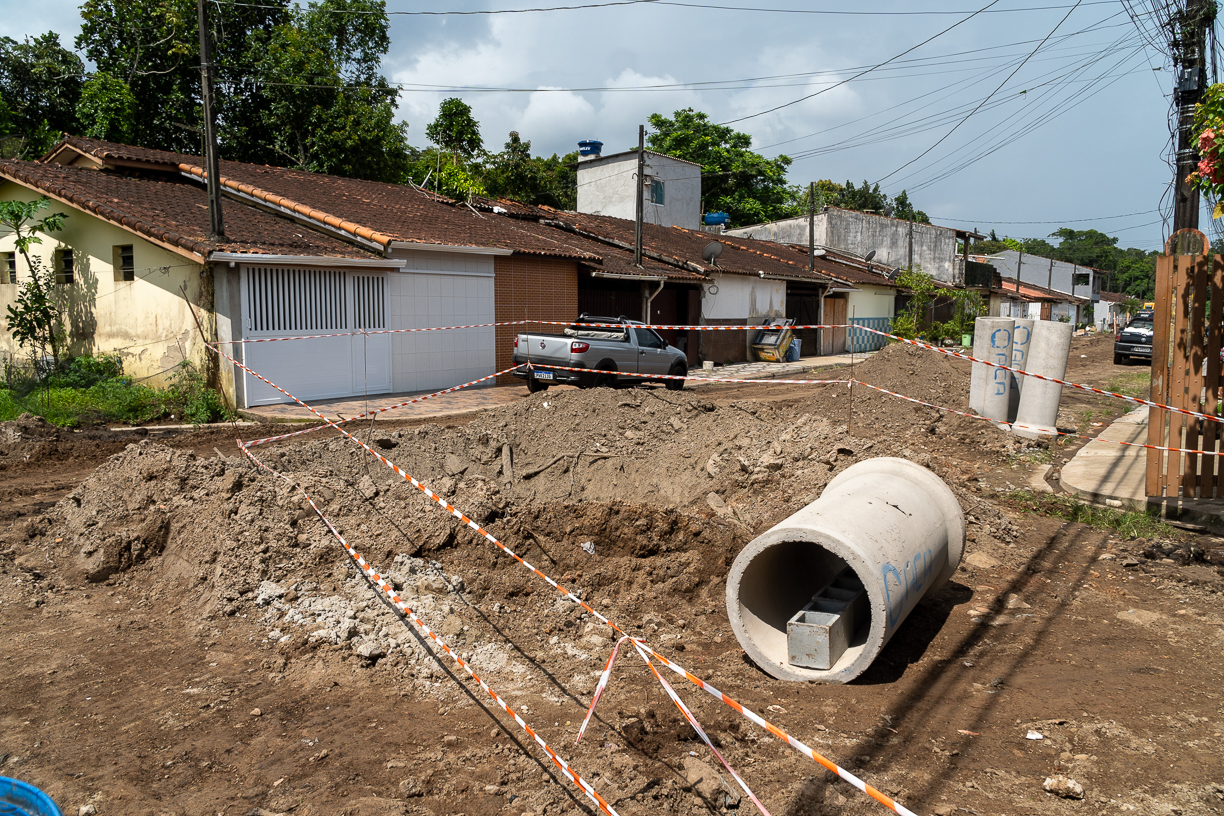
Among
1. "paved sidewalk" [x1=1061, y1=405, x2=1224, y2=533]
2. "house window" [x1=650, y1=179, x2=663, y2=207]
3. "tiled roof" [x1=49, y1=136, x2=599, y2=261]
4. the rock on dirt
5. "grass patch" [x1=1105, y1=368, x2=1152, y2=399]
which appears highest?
"house window" [x1=650, y1=179, x2=663, y2=207]

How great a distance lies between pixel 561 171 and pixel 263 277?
34198 millimetres

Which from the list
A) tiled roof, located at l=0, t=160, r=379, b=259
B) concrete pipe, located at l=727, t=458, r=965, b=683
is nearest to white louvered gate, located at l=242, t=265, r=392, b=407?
tiled roof, located at l=0, t=160, r=379, b=259

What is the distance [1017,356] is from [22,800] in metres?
14.2

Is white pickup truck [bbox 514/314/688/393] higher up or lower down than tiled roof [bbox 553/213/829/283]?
lower down

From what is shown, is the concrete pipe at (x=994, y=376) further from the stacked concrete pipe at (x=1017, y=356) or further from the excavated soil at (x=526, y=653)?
the excavated soil at (x=526, y=653)

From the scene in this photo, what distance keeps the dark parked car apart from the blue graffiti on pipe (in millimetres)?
25610

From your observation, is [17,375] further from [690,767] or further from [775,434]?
[690,767]

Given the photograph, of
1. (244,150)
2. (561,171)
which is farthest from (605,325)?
(561,171)

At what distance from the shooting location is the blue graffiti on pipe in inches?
188

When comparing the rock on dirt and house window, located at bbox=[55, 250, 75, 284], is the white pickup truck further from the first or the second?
the rock on dirt

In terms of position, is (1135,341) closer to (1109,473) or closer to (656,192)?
(656,192)

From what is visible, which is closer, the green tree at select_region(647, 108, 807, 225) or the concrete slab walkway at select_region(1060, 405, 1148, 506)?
the concrete slab walkway at select_region(1060, 405, 1148, 506)

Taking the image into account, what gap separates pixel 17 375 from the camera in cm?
1503

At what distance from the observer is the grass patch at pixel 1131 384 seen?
18703 millimetres
